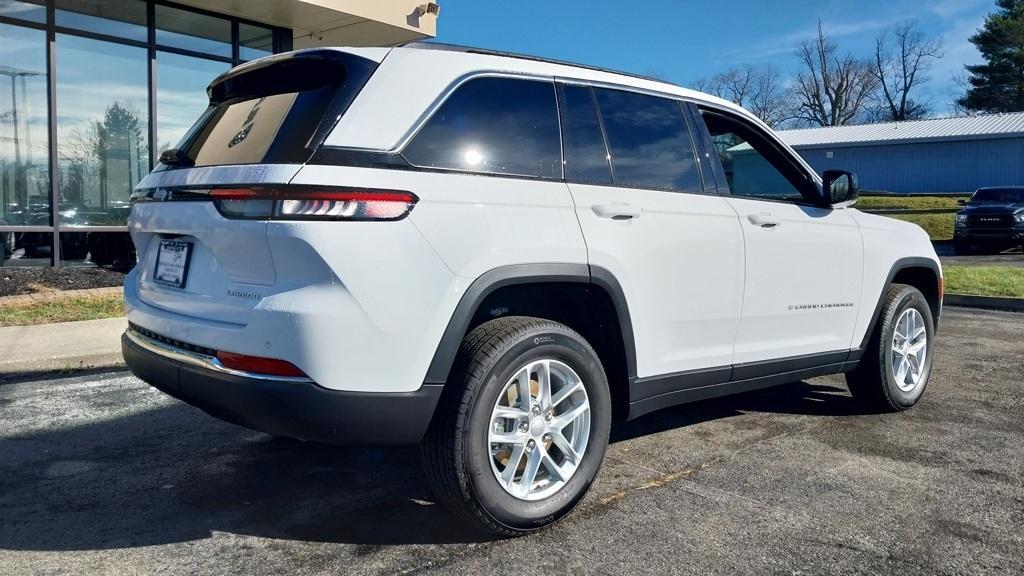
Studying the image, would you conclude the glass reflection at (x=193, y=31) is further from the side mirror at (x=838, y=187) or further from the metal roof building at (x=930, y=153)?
the metal roof building at (x=930, y=153)

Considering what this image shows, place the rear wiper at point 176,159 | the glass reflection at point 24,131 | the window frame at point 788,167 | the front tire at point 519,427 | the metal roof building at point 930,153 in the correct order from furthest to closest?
the metal roof building at point 930,153 → the glass reflection at point 24,131 → the window frame at point 788,167 → the rear wiper at point 176,159 → the front tire at point 519,427

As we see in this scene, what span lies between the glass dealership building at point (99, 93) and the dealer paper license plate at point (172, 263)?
8725mm

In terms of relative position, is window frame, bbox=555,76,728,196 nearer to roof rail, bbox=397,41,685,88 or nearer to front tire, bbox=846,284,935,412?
roof rail, bbox=397,41,685,88

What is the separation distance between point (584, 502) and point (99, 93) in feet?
35.4

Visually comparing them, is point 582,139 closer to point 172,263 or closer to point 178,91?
point 172,263

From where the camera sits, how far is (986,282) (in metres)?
12.7

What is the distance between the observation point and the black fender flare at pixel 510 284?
3.05 m

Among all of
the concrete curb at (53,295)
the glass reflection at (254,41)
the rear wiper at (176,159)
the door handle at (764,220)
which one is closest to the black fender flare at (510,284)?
the door handle at (764,220)

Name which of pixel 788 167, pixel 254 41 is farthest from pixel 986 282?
pixel 254 41

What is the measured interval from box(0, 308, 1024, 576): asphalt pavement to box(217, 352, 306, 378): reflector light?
2.35 ft

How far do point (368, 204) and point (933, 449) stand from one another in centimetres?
346

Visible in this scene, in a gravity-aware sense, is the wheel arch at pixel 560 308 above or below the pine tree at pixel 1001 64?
below

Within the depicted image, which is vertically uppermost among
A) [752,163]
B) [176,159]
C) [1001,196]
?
[1001,196]

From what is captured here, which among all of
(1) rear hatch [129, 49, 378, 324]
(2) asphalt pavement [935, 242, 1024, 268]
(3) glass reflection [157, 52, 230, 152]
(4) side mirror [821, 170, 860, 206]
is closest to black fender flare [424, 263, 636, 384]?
(1) rear hatch [129, 49, 378, 324]
